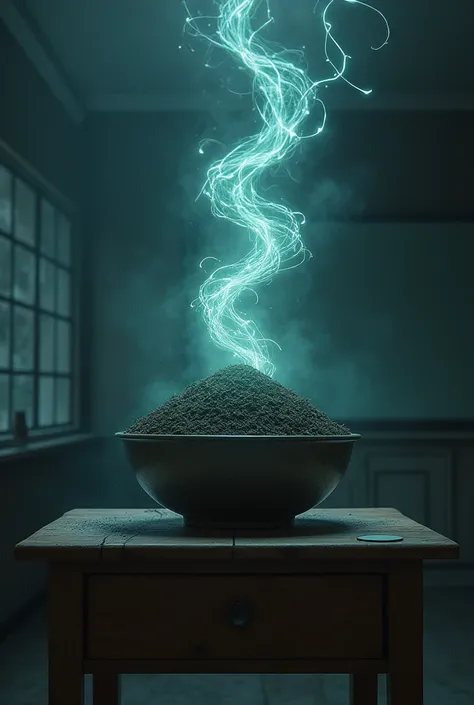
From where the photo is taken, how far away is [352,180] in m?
4.64

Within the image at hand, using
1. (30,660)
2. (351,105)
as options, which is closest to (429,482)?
(351,105)

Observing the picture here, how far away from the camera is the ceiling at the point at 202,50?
3.65 meters

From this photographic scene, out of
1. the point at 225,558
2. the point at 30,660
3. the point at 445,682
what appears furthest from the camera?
the point at 30,660

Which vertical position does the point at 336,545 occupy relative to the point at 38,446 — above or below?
above

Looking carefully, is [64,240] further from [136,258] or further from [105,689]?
[105,689]

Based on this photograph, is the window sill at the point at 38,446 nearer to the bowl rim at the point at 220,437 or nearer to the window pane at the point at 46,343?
the window pane at the point at 46,343

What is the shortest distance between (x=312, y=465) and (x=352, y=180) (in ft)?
12.2

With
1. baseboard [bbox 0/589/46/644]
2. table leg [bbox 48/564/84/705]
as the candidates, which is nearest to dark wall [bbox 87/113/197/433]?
baseboard [bbox 0/589/46/644]

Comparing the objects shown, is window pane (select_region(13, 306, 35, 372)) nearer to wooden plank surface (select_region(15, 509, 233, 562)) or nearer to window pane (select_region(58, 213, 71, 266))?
window pane (select_region(58, 213, 71, 266))

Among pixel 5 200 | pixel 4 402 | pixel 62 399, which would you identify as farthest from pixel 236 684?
pixel 62 399

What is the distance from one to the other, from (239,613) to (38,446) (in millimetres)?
2614

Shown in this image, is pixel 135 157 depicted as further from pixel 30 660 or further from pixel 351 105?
pixel 30 660

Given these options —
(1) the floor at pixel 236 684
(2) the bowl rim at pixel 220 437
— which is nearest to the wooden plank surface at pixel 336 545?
(2) the bowl rim at pixel 220 437

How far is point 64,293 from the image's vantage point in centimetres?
454
